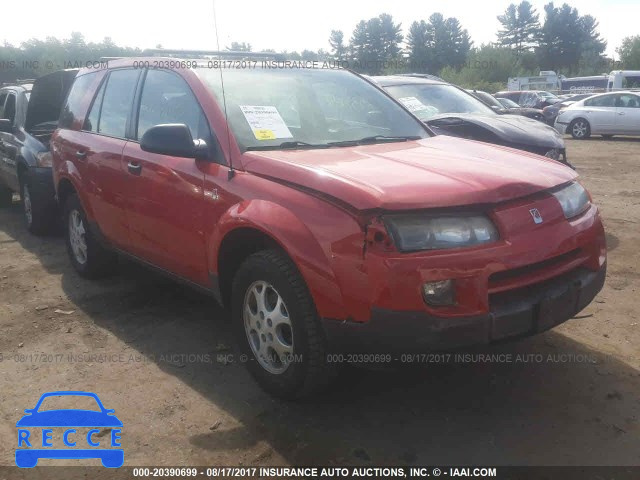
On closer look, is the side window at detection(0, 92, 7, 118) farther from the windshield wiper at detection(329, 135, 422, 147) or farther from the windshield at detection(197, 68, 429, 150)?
the windshield wiper at detection(329, 135, 422, 147)

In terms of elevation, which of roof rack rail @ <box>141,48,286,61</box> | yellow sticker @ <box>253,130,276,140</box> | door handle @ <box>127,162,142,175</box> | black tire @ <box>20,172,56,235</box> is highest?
roof rack rail @ <box>141,48,286,61</box>

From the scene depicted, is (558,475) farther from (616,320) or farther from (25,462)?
(25,462)

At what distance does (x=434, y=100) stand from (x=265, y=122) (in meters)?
A: 3.90

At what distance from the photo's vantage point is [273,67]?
399 cm

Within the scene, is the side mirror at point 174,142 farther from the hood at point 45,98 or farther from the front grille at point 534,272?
the hood at point 45,98

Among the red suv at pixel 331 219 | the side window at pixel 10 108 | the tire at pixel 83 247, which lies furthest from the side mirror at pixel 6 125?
the red suv at pixel 331 219

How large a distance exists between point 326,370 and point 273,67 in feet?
6.92

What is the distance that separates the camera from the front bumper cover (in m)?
2.49

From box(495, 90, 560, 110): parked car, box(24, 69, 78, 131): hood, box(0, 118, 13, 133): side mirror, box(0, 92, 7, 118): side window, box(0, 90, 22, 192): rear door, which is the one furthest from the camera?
box(495, 90, 560, 110): parked car

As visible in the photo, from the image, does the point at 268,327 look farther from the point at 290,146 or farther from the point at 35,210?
the point at 35,210

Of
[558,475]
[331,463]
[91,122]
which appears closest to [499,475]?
[558,475]

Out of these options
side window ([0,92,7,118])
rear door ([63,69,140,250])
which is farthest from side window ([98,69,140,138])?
side window ([0,92,7,118])

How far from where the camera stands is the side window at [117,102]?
14.2 ft

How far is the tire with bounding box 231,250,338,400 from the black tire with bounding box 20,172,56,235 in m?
4.26
